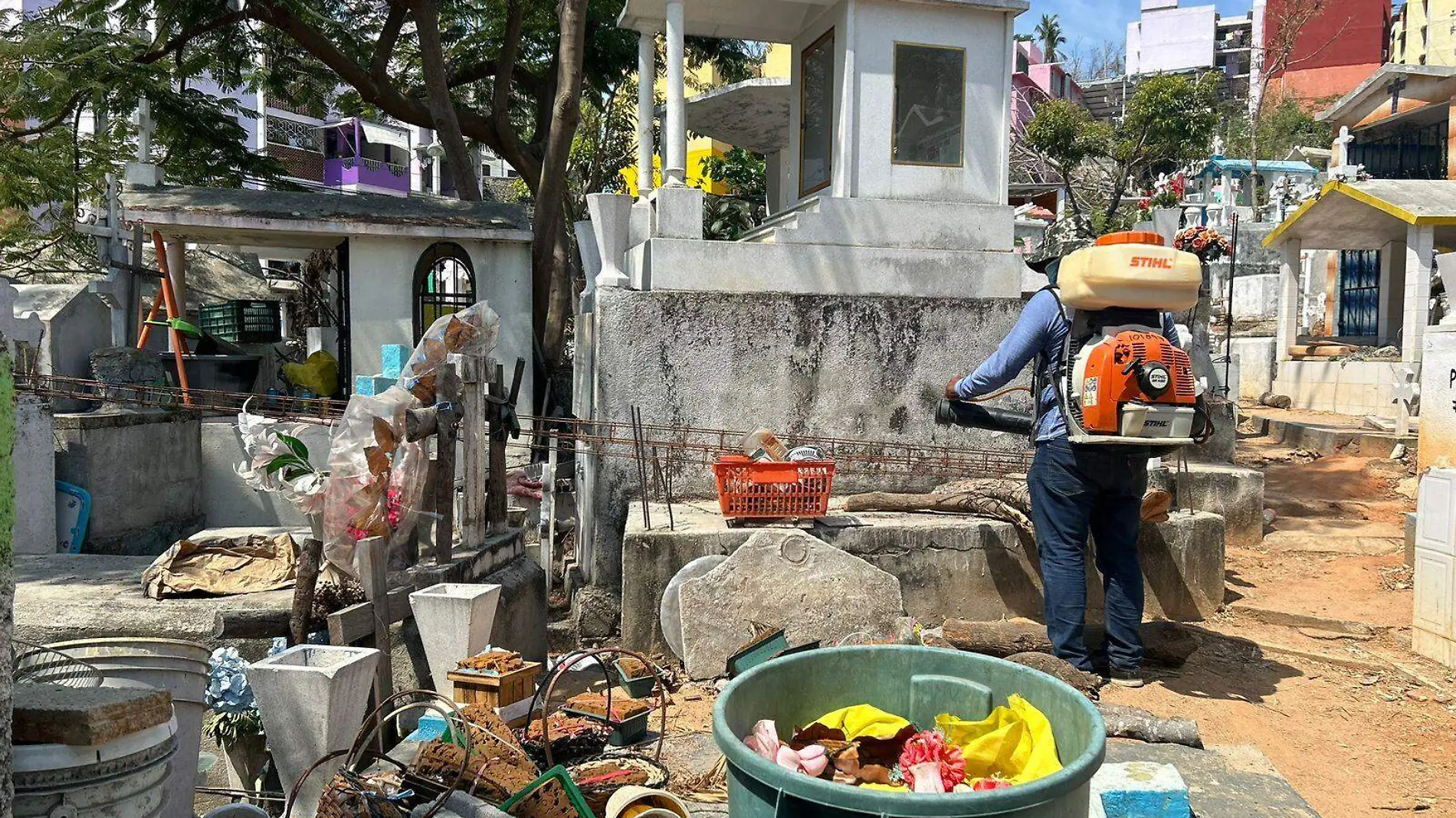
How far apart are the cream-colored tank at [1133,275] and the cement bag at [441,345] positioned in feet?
11.3

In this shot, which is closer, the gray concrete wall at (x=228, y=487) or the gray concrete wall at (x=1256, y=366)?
the gray concrete wall at (x=228, y=487)

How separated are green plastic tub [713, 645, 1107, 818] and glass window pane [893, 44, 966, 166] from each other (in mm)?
5849

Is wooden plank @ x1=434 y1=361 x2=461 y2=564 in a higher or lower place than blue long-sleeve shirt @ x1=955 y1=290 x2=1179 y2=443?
lower

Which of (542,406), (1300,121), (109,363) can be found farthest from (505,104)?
(1300,121)

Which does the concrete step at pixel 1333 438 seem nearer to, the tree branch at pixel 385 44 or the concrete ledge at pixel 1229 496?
the concrete ledge at pixel 1229 496

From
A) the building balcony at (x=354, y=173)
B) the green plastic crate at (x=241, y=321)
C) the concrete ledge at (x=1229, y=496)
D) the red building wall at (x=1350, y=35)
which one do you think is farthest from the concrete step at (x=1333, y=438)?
the red building wall at (x=1350, y=35)

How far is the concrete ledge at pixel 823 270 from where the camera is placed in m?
7.39

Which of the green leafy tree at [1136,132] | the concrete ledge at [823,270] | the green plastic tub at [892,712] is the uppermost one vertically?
the green leafy tree at [1136,132]

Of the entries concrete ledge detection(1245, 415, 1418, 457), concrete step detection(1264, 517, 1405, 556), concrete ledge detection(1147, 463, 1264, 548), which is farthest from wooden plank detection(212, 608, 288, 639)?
concrete ledge detection(1245, 415, 1418, 457)

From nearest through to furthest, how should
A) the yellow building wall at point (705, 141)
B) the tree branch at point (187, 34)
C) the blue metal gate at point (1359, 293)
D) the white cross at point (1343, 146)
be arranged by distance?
the tree branch at point (187, 34) → the blue metal gate at point (1359, 293) → the white cross at point (1343, 146) → the yellow building wall at point (705, 141)

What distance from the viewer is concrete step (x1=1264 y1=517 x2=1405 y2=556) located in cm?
845

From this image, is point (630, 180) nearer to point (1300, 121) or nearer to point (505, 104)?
point (505, 104)

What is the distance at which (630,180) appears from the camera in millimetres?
24047

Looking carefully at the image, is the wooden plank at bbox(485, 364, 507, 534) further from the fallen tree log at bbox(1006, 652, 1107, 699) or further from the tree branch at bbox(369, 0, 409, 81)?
the tree branch at bbox(369, 0, 409, 81)
